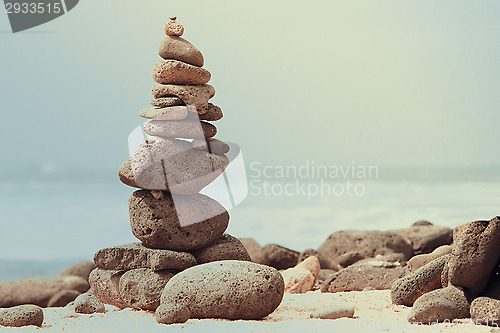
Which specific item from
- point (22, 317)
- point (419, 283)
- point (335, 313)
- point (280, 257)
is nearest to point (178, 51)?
point (22, 317)

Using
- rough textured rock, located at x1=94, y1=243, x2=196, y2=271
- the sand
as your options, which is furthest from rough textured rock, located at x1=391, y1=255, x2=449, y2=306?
rough textured rock, located at x1=94, y1=243, x2=196, y2=271

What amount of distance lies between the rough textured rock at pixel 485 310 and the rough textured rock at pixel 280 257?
814cm

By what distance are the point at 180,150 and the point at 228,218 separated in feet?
4.85

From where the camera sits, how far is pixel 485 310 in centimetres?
834

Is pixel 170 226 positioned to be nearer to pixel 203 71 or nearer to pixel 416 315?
pixel 203 71

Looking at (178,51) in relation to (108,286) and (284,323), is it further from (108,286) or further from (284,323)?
(284,323)

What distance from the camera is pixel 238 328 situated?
308 inches

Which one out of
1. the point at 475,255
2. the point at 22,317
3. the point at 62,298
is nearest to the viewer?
the point at 475,255

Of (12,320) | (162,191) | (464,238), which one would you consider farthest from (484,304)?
(12,320)

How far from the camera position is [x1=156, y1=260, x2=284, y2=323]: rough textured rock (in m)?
8.69

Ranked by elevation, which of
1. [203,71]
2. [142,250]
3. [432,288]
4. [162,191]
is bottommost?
[432,288]

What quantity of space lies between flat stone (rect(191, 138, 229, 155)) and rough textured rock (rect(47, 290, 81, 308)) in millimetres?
6050

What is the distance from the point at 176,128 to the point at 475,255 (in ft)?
16.5

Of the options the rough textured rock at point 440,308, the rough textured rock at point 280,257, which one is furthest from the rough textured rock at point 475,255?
the rough textured rock at point 280,257
